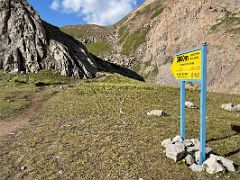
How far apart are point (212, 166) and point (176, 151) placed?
1.37 meters

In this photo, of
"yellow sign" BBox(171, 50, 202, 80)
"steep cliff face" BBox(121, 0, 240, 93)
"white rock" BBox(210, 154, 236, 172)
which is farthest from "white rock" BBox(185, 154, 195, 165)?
"steep cliff face" BBox(121, 0, 240, 93)

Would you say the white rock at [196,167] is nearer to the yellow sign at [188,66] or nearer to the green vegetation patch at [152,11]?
the yellow sign at [188,66]

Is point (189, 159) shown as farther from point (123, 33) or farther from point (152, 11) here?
point (123, 33)

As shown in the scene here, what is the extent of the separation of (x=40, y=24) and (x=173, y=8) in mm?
48377

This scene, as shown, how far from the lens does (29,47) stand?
37.7m

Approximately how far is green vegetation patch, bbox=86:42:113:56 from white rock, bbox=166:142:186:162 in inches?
3729

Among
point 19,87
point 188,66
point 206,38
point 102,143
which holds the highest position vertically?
point 206,38

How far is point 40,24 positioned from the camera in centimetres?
4097

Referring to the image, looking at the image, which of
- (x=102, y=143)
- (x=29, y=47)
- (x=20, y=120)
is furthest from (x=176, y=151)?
(x=29, y=47)

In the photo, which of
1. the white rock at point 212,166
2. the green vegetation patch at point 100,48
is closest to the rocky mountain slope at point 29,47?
the white rock at point 212,166

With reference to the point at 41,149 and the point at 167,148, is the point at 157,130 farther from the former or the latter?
the point at 41,149

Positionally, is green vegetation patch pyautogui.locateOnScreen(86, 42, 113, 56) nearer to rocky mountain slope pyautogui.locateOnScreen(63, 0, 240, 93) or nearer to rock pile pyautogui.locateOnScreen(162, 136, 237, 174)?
rocky mountain slope pyautogui.locateOnScreen(63, 0, 240, 93)

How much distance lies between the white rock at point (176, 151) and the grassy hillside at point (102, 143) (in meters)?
0.22

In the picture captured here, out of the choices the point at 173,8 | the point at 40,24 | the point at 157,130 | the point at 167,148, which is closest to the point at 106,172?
the point at 167,148
